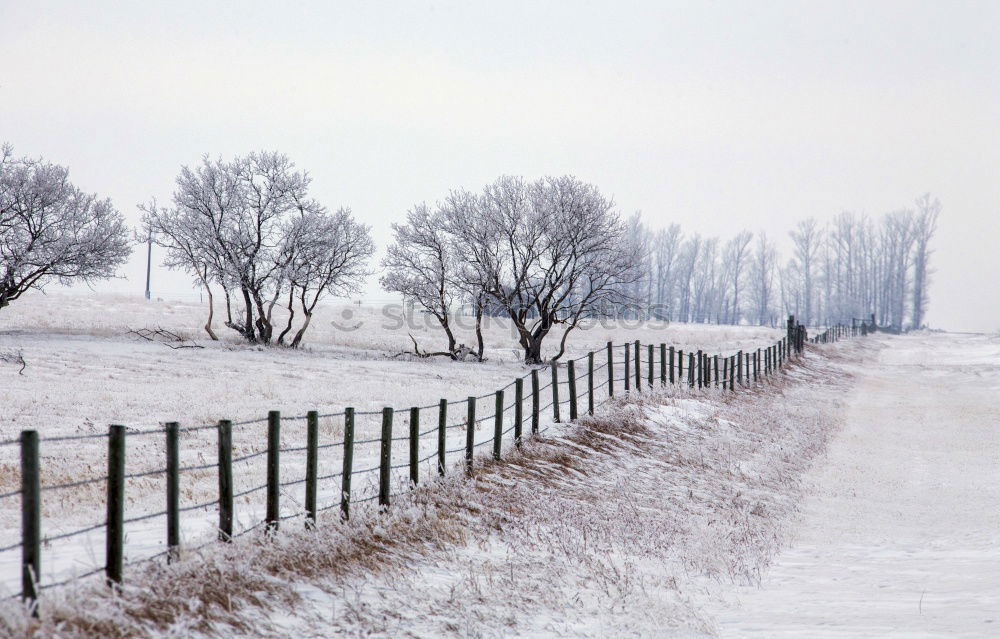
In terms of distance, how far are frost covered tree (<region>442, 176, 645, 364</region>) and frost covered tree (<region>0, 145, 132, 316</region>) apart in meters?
15.8

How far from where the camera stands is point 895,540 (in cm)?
1116

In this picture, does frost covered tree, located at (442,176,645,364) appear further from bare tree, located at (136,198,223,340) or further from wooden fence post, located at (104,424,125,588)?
wooden fence post, located at (104,424,125,588)

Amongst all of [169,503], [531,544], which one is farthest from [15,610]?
[531,544]

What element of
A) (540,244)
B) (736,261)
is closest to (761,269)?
(736,261)

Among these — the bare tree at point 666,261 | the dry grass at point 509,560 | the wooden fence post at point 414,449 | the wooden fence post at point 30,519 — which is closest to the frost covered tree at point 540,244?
the dry grass at point 509,560

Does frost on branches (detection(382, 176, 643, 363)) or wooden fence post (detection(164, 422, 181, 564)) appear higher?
frost on branches (detection(382, 176, 643, 363))

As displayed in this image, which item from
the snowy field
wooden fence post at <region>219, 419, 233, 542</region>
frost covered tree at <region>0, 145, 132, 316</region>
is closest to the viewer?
wooden fence post at <region>219, 419, 233, 542</region>

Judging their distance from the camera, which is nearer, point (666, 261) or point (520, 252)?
point (520, 252)

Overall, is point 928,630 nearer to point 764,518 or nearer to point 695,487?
point 764,518

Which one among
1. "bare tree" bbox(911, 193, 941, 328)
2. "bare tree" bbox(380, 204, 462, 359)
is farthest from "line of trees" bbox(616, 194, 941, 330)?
"bare tree" bbox(380, 204, 462, 359)

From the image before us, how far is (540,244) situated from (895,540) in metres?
25.9

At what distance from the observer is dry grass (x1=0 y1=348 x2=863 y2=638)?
6.04 meters

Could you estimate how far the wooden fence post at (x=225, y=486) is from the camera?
285 inches

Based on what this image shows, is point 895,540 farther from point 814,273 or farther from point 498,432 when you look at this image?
point 814,273
